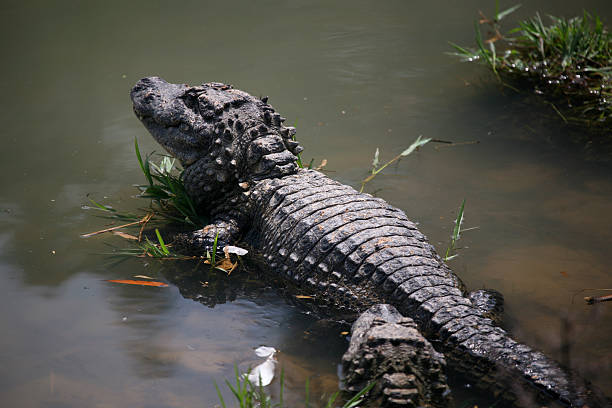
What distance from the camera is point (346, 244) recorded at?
3.42m

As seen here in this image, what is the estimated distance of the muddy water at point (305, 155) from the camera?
128 inches

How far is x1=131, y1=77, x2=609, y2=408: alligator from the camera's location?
2893mm

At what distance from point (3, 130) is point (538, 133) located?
565cm

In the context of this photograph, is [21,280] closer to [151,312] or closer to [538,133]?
[151,312]

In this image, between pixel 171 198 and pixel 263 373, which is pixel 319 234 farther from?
pixel 171 198

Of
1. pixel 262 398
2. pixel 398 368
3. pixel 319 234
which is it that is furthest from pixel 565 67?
pixel 262 398

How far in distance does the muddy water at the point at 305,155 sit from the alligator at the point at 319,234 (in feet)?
0.78

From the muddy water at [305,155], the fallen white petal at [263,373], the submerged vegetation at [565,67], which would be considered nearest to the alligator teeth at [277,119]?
the muddy water at [305,155]

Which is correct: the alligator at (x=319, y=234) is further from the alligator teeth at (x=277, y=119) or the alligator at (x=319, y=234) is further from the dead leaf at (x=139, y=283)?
→ the dead leaf at (x=139, y=283)

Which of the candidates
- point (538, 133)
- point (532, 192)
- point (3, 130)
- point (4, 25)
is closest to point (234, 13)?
point (4, 25)

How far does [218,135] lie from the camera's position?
169 inches

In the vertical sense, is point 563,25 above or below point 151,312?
above

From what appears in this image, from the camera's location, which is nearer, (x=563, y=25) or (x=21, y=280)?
(x=21, y=280)

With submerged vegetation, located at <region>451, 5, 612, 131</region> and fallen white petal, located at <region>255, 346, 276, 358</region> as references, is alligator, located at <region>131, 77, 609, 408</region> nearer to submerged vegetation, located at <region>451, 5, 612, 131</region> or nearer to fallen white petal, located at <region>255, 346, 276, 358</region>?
fallen white petal, located at <region>255, 346, 276, 358</region>
